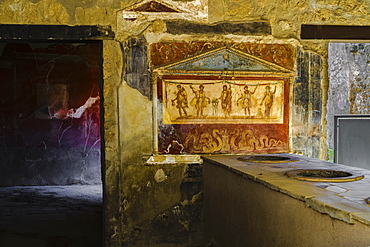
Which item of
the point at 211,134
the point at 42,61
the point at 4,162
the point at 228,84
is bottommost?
the point at 4,162

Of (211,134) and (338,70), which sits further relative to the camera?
(338,70)

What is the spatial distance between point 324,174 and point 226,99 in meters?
1.39

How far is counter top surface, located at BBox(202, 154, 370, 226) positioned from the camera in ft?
5.33

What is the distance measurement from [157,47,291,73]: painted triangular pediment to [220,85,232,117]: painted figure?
202mm

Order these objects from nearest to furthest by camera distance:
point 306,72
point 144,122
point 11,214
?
point 144,122 < point 306,72 < point 11,214

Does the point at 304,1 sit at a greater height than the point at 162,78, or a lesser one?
greater

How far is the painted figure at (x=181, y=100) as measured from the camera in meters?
3.74

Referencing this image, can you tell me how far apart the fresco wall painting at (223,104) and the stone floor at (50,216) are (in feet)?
4.89

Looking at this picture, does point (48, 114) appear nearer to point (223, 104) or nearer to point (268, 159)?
point (223, 104)

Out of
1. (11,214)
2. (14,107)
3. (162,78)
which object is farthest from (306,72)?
(14,107)

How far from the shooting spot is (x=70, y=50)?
731cm

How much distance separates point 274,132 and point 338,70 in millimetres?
2108

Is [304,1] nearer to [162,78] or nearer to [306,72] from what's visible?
[306,72]

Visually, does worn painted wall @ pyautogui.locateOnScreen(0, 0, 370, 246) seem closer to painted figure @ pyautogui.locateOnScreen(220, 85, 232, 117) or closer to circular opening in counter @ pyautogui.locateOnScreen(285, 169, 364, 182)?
painted figure @ pyautogui.locateOnScreen(220, 85, 232, 117)
